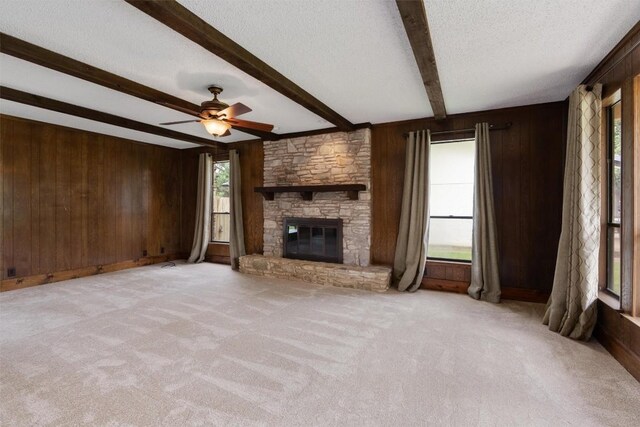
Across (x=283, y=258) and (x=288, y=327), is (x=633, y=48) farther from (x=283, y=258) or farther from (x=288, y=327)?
(x=283, y=258)

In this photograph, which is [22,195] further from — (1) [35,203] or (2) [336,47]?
(2) [336,47]

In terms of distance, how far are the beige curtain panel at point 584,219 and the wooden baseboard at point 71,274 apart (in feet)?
22.1

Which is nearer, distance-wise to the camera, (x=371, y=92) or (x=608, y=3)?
(x=608, y=3)

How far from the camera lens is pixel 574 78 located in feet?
10.1

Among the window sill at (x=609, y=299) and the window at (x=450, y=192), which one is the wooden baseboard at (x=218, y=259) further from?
the window sill at (x=609, y=299)

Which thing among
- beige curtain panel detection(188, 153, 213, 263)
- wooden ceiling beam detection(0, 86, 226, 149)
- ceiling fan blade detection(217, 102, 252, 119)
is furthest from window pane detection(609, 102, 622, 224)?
beige curtain panel detection(188, 153, 213, 263)

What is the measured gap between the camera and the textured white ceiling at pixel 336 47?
78.7 inches

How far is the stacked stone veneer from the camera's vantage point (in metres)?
4.86

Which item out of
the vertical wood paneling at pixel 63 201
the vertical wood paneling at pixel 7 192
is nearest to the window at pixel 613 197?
the vertical wood paneling at pixel 63 201

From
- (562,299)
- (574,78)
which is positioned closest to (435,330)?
(562,299)

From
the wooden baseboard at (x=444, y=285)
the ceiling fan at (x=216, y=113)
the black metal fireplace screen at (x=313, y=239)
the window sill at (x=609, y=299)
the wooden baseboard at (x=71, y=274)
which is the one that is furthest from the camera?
the black metal fireplace screen at (x=313, y=239)

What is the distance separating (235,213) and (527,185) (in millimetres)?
4831

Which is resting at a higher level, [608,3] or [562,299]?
[608,3]

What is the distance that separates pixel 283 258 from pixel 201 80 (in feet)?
10.6
